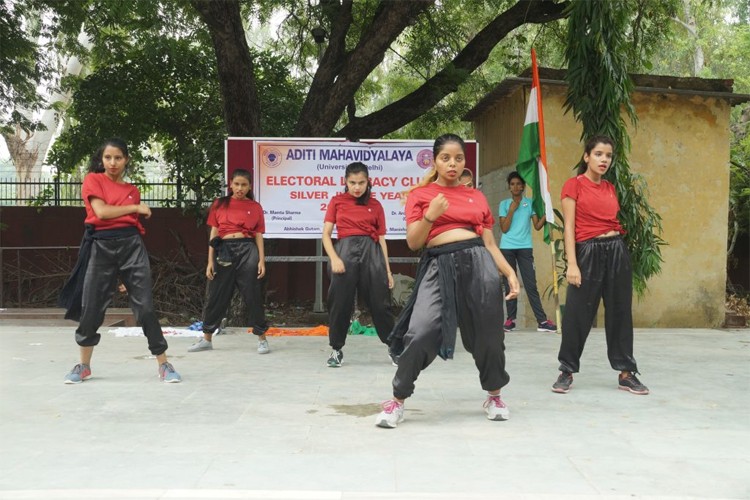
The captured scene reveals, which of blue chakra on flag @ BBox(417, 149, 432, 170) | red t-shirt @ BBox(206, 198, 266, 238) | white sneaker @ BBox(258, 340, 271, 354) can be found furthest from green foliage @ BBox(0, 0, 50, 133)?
white sneaker @ BBox(258, 340, 271, 354)

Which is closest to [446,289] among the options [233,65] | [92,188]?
[92,188]

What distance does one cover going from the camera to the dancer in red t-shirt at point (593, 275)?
20.2 ft

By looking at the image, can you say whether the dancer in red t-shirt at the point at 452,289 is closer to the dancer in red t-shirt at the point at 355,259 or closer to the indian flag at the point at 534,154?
the dancer in red t-shirt at the point at 355,259

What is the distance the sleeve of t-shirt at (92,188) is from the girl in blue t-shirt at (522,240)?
4.92 meters

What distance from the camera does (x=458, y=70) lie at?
11.7m

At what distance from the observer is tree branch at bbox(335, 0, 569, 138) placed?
1180 centimetres

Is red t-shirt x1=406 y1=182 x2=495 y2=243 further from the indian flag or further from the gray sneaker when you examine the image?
the gray sneaker

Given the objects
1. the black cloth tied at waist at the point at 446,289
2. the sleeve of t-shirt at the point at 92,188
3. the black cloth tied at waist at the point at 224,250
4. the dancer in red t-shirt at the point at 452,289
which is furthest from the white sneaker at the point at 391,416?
the black cloth tied at waist at the point at 224,250

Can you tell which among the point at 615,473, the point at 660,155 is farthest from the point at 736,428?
the point at 660,155

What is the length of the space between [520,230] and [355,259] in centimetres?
300

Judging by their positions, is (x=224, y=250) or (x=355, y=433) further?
(x=224, y=250)

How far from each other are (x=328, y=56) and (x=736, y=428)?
827 centimetres

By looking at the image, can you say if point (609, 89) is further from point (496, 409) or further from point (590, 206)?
point (496, 409)

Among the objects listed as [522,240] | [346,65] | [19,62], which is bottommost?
[522,240]
